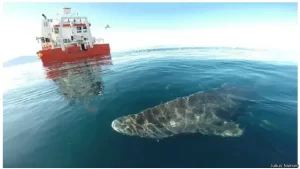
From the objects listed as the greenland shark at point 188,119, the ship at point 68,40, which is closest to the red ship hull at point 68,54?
the ship at point 68,40

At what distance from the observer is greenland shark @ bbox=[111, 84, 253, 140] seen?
10.2 meters

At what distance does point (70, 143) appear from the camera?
32.1 ft

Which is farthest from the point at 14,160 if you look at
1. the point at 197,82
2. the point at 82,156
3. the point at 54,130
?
the point at 197,82

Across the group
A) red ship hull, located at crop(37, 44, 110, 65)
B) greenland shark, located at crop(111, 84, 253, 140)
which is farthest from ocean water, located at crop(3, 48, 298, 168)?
red ship hull, located at crop(37, 44, 110, 65)

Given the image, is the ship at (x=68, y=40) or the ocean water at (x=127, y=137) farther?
the ship at (x=68, y=40)

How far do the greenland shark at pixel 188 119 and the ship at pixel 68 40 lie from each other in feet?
161

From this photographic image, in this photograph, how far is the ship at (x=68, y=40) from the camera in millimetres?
54156

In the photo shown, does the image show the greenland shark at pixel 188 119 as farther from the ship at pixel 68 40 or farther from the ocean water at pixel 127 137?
the ship at pixel 68 40

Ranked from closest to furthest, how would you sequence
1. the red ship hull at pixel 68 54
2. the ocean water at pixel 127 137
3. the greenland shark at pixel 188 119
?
the ocean water at pixel 127 137 < the greenland shark at pixel 188 119 < the red ship hull at pixel 68 54

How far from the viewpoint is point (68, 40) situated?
57.8 m

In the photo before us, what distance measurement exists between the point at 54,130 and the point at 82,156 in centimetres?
387

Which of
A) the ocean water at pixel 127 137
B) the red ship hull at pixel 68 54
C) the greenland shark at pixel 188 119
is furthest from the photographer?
the red ship hull at pixel 68 54

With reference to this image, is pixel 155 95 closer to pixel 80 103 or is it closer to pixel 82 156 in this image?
pixel 80 103

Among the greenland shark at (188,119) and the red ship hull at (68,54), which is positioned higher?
the red ship hull at (68,54)
